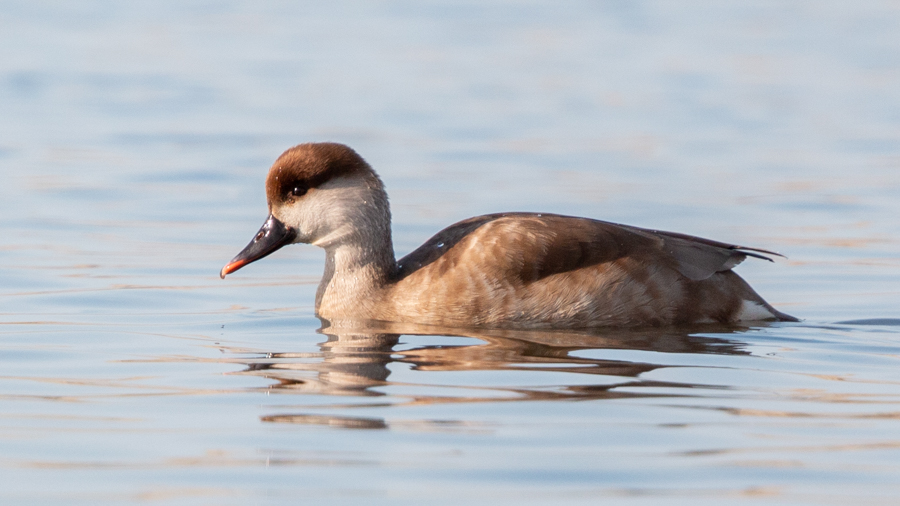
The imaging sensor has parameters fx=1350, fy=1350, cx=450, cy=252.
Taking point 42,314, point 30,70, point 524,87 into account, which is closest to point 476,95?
point 524,87

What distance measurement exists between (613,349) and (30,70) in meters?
14.0

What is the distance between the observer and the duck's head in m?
7.59

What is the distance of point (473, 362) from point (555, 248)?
50.3 inches

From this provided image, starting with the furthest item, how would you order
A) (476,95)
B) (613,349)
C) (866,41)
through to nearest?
(866,41) < (476,95) < (613,349)

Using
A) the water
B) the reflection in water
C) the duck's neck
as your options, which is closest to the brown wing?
the duck's neck

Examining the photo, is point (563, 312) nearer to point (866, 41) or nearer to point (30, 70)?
point (30, 70)

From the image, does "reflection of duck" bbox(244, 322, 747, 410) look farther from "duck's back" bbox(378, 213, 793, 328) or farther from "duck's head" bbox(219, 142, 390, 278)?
"duck's head" bbox(219, 142, 390, 278)

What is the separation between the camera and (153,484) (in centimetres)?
440

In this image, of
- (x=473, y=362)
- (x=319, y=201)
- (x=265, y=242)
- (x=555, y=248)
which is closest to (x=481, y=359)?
(x=473, y=362)

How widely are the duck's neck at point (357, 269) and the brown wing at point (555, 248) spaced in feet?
0.51

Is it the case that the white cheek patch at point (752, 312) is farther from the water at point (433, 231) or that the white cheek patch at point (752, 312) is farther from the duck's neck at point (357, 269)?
the duck's neck at point (357, 269)

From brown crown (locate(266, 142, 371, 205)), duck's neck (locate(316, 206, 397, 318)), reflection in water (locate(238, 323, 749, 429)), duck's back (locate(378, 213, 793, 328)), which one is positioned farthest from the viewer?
duck's neck (locate(316, 206, 397, 318))

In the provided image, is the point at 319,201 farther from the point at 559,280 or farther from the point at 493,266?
the point at 559,280

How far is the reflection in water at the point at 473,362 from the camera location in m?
5.56
